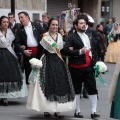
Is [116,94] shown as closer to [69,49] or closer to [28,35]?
[69,49]

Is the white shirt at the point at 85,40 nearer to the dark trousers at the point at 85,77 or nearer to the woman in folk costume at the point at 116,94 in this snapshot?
the dark trousers at the point at 85,77

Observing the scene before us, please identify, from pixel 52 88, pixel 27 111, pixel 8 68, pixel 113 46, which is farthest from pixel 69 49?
pixel 113 46

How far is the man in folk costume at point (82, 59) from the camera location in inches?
348

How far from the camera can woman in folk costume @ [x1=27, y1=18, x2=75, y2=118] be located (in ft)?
28.7

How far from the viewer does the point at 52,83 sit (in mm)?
8852

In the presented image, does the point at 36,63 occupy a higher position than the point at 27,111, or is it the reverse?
the point at 36,63

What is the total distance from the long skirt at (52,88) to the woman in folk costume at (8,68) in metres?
1.42

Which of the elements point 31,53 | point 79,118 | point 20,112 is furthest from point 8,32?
point 79,118

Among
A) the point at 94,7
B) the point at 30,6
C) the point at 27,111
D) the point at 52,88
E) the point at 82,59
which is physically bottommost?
the point at 27,111

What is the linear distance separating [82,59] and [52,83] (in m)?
0.66

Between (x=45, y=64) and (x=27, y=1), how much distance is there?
15.1 meters

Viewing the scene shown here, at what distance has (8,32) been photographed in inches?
409

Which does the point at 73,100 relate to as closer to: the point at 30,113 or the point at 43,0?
the point at 30,113

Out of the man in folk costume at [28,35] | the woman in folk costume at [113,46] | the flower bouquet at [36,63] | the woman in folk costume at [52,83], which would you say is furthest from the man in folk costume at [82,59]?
the woman in folk costume at [113,46]
